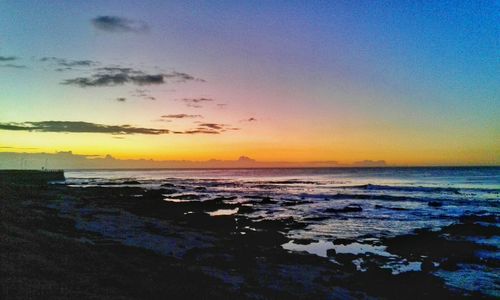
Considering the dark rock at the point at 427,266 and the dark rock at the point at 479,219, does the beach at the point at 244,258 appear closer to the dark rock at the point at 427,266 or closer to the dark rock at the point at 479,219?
the dark rock at the point at 427,266

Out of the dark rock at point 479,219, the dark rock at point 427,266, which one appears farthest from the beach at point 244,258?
the dark rock at point 479,219

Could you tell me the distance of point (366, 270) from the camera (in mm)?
17375

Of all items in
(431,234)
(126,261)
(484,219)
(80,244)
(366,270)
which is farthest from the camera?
(484,219)

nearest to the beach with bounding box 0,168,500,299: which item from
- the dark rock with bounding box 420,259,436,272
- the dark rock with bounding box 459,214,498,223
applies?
the dark rock with bounding box 420,259,436,272

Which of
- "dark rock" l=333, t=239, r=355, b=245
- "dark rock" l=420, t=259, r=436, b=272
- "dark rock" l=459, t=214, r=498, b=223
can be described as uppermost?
"dark rock" l=459, t=214, r=498, b=223

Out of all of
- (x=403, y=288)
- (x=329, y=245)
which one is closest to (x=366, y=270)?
(x=403, y=288)

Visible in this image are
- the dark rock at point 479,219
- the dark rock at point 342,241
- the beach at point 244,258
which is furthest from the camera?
the dark rock at point 479,219

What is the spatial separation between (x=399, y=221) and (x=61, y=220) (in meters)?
28.0

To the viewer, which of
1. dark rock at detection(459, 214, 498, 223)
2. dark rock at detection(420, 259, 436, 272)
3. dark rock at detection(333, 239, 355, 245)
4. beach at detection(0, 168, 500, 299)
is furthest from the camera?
dark rock at detection(459, 214, 498, 223)

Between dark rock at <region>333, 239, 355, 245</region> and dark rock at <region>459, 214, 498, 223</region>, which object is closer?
dark rock at <region>333, 239, 355, 245</region>

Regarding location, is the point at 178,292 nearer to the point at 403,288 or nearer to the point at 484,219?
the point at 403,288

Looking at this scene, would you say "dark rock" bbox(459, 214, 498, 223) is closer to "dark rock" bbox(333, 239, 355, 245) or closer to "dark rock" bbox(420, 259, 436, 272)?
"dark rock" bbox(333, 239, 355, 245)

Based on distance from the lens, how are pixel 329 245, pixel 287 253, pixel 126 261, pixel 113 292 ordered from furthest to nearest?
pixel 329 245 → pixel 287 253 → pixel 126 261 → pixel 113 292

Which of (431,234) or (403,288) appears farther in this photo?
(431,234)
